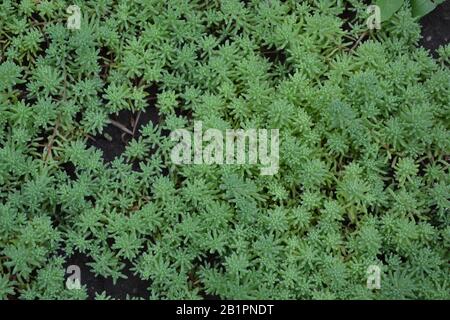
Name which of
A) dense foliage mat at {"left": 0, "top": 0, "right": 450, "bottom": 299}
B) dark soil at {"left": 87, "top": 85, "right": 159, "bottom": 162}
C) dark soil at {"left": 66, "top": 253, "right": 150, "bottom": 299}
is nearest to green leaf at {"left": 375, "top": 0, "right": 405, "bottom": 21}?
dense foliage mat at {"left": 0, "top": 0, "right": 450, "bottom": 299}

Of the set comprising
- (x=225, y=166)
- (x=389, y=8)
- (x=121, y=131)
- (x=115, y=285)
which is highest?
(x=389, y=8)

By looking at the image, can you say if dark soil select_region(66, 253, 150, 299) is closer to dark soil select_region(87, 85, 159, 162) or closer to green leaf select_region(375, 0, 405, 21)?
dark soil select_region(87, 85, 159, 162)

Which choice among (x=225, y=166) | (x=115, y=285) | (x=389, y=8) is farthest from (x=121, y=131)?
(x=389, y=8)

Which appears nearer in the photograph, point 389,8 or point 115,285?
point 115,285

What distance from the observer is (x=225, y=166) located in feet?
9.06

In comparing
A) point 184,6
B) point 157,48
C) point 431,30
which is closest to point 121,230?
point 157,48

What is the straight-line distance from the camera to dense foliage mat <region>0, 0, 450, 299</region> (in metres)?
2.68

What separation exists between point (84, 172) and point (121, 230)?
0.31 meters

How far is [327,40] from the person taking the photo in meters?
3.03

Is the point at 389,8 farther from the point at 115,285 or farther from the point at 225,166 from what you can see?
the point at 115,285

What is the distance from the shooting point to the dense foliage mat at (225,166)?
105 inches

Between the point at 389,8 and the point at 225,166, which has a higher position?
the point at 389,8

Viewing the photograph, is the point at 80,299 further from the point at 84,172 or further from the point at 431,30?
the point at 431,30

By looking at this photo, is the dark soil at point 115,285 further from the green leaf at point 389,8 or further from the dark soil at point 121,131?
the green leaf at point 389,8
